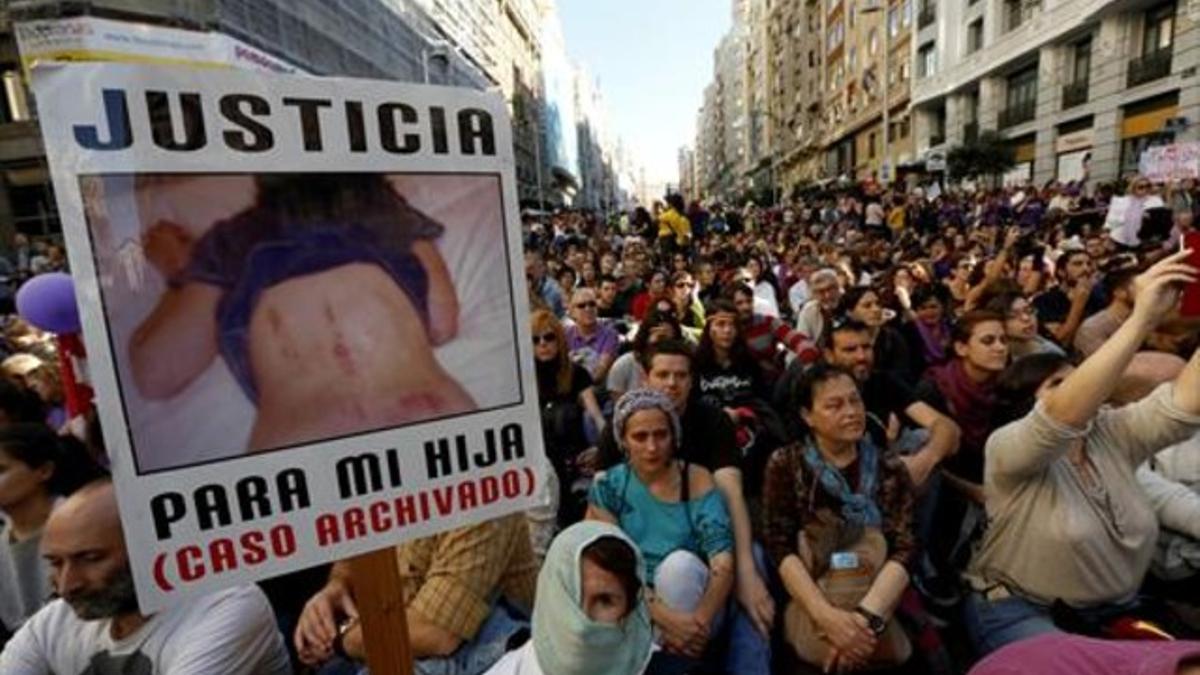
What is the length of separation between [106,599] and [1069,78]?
30565 mm

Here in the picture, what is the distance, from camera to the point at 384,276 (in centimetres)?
149

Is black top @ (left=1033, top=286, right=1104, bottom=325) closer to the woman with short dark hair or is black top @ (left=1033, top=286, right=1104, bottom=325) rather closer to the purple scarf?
the purple scarf

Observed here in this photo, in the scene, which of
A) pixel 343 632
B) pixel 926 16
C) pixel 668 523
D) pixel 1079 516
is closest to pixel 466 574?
pixel 343 632

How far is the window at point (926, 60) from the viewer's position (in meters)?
35.2

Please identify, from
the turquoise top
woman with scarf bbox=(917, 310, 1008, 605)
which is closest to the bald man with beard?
the turquoise top

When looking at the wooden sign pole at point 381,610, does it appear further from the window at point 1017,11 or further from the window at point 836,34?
the window at point 836,34

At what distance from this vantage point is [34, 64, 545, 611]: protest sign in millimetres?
1251

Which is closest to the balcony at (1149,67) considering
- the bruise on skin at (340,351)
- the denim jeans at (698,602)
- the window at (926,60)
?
the window at (926,60)

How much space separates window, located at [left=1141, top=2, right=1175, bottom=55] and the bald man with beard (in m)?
25.9

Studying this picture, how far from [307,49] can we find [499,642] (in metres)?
18.8

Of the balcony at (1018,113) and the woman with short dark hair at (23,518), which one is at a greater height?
the balcony at (1018,113)

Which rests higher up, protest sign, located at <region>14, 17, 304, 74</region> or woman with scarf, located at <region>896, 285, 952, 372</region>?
protest sign, located at <region>14, 17, 304, 74</region>

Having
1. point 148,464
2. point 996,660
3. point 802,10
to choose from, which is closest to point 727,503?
point 996,660

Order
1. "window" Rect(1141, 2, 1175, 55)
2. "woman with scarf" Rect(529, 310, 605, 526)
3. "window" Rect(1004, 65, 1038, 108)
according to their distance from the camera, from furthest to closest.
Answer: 1. "window" Rect(1004, 65, 1038, 108)
2. "window" Rect(1141, 2, 1175, 55)
3. "woman with scarf" Rect(529, 310, 605, 526)
